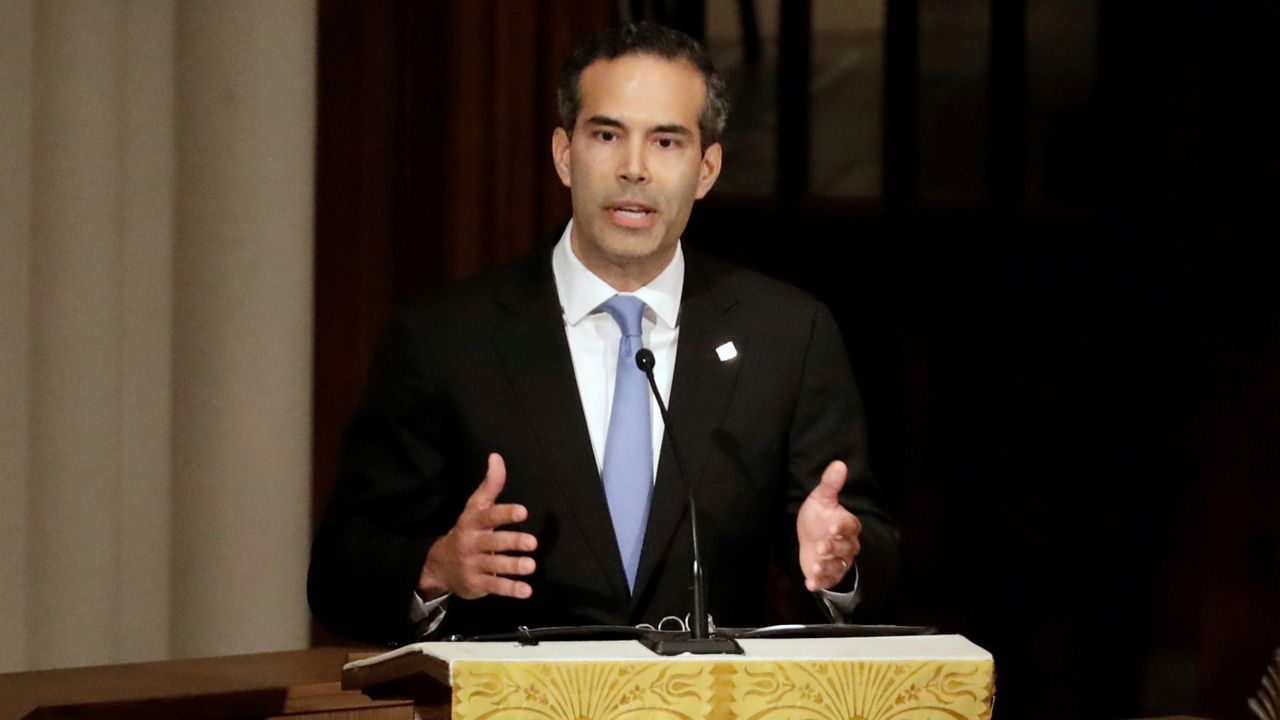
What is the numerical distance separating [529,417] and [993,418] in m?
3.67

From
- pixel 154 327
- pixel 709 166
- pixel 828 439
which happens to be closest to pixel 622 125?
pixel 709 166

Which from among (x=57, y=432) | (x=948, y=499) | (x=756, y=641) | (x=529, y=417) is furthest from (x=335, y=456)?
(x=948, y=499)

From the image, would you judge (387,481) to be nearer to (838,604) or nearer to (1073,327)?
(838,604)

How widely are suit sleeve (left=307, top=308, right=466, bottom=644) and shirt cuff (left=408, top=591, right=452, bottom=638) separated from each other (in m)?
0.06

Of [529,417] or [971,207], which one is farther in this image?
[971,207]

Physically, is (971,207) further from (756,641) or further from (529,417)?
(756,641)

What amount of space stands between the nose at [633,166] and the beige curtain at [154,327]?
4.04ft

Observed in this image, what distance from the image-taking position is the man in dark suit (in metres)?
2.18

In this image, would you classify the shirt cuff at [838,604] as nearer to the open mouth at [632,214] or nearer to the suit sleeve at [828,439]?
Result: the suit sleeve at [828,439]

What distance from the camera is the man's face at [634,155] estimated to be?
88.0 inches

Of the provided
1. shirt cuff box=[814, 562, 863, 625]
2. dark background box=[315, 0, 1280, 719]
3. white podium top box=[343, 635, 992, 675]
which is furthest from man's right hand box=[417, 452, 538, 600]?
dark background box=[315, 0, 1280, 719]

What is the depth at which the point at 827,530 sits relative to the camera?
6.21 feet

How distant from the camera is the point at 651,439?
221cm

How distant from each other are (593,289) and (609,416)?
0.16m
